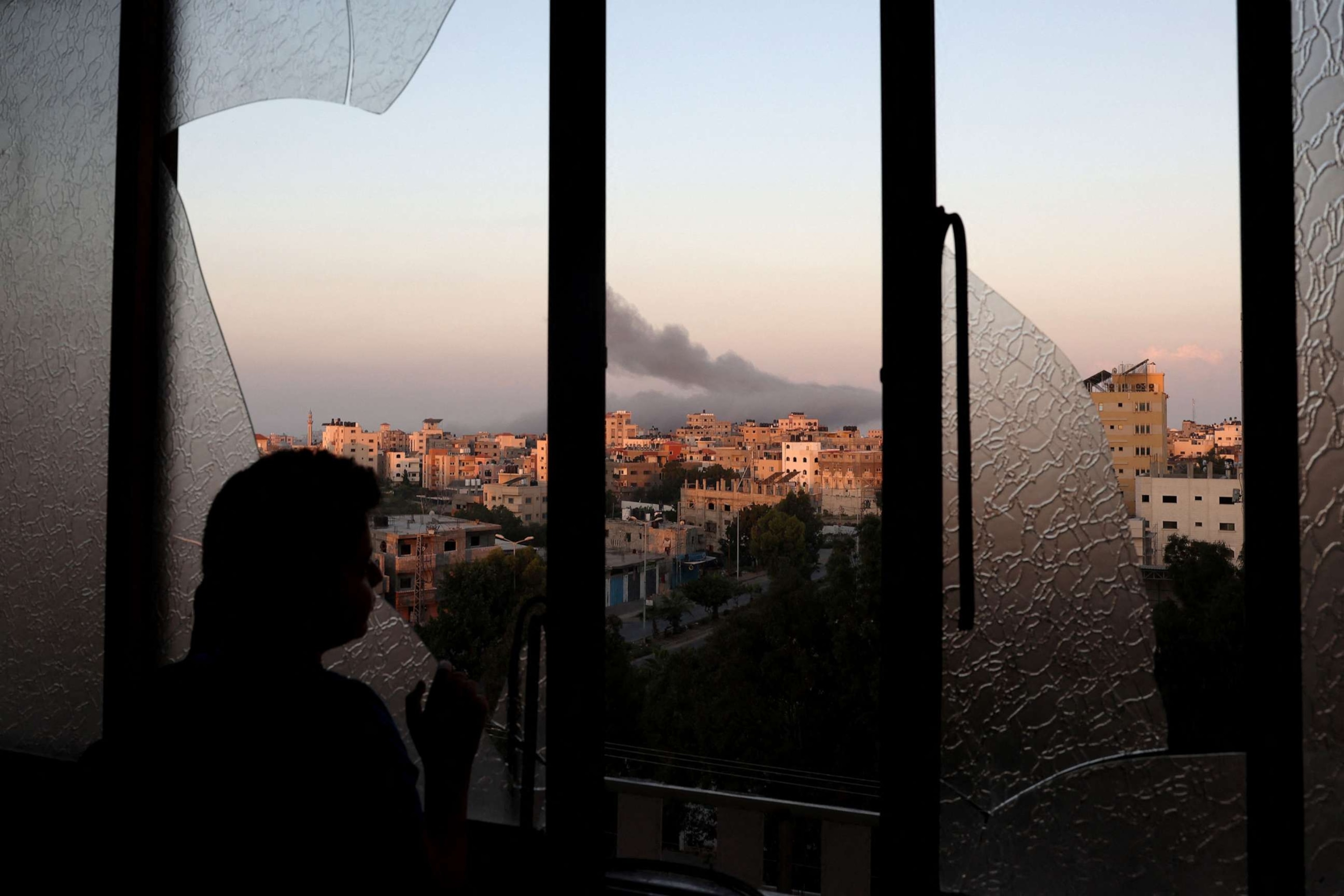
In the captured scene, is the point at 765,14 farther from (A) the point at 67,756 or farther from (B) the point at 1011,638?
(A) the point at 67,756

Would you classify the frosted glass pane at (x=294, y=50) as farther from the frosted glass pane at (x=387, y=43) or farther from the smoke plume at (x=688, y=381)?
the smoke plume at (x=688, y=381)

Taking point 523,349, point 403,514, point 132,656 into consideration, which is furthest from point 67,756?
point 523,349

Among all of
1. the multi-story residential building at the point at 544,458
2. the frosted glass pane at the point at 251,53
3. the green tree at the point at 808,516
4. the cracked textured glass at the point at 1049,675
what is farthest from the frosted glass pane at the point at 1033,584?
the frosted glass pane at the point at 251,53

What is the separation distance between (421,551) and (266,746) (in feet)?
3.28

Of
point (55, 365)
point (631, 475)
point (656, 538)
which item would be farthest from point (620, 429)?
point (55, 365)

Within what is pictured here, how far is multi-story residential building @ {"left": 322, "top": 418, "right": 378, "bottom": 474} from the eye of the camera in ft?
6.05

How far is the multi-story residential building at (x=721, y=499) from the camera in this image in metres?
1.56

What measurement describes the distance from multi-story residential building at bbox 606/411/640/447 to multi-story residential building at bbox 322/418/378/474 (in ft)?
2.01

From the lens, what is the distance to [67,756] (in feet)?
6.38

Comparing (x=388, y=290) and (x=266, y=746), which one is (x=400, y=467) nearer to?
(x=388, y=290)

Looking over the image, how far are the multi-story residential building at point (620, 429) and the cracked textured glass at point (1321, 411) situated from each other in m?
1.01

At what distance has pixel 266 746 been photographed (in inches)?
30.0

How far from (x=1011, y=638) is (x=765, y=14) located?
3.86 feet

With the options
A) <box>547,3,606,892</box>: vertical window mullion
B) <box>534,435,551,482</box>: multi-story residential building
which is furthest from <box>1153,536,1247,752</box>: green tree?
<box>534,435,551,482</box>: multi-story residential building
